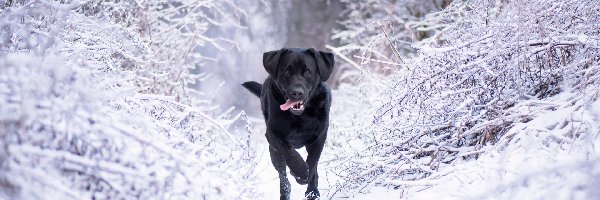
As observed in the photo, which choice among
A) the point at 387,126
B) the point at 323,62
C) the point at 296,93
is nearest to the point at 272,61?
the point at 323,62

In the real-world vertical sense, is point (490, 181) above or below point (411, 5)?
below

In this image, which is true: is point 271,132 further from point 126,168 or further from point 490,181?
point 126,168

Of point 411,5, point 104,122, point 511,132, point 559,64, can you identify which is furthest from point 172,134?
point 411,5

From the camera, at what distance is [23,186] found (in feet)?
6.66

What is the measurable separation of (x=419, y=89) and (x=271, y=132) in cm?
130

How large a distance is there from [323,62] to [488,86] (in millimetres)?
1441

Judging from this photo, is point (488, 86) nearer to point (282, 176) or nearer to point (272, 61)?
point (272, 61)

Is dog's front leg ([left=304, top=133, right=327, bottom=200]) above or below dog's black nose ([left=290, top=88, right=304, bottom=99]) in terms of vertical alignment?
below

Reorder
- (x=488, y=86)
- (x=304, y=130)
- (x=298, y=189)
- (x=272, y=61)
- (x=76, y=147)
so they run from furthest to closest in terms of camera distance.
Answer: (x=298, y=189) → (x=272, y=61) → (x=304, y=130) → (x=488, y=86) → (x=76, y=147)

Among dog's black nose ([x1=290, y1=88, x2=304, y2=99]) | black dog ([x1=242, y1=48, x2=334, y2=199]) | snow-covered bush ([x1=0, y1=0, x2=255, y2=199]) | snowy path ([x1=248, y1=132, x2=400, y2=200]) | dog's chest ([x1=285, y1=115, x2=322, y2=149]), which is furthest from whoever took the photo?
dog's chest ([x1=285, y1=115, x2=322, y2=149])

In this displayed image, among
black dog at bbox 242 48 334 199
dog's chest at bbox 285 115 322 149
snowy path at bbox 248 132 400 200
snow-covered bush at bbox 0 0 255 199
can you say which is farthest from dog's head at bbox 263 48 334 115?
snow-covered bush at bbox 0 0 255 199

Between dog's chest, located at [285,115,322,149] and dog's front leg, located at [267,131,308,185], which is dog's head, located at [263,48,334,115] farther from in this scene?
dog's front leg, located at [267,131,308,185]

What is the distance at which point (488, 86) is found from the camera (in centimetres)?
382

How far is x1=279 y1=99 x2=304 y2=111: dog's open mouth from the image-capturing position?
4.48 m
